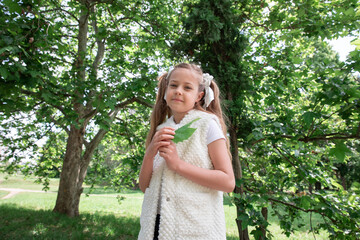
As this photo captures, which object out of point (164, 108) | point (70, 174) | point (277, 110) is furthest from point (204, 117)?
point (70, 174)

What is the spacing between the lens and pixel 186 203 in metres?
1.18

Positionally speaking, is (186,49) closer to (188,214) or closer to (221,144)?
(221,144)

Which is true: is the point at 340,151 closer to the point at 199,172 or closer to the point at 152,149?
the point at 199,172

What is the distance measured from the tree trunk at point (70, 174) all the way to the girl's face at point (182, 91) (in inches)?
235

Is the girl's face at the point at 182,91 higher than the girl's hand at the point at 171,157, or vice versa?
the girl's face at the point at 182,91

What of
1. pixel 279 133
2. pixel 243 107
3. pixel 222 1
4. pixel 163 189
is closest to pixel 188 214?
pixel 163 189

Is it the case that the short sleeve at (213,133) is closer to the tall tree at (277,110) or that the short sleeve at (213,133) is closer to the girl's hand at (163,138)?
the girl's hand at (163,138)

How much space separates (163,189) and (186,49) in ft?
8.61

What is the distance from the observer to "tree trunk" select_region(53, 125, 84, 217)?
6668 millimetres

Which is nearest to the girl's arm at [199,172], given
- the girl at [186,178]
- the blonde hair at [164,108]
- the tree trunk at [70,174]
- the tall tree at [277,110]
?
the girl at [186,178]

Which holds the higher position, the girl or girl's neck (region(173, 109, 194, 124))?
girl's neck (region(173, 109, 194, 124))

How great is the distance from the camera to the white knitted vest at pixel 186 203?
1146 millimetres

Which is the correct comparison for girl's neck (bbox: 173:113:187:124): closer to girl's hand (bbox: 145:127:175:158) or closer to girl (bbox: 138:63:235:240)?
girl (bbox: 138:63:235:240)

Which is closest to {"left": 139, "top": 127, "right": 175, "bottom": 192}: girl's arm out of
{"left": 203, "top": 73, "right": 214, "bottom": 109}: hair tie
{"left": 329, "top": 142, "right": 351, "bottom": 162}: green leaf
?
{"left": 203, "top": 73, "right": 214, "bottom": 109}: hair tie
